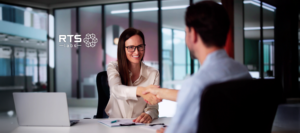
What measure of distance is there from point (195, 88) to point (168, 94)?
86cm

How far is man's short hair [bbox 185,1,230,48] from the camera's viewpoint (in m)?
0.92

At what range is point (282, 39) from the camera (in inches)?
290

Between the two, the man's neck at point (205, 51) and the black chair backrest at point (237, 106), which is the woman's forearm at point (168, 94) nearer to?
the man's neck at point (205, 51)

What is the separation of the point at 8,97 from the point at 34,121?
611 centimetres

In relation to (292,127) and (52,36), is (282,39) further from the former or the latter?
(52,36)

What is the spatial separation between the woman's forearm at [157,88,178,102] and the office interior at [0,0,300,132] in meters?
4.99

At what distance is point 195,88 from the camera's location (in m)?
0.85

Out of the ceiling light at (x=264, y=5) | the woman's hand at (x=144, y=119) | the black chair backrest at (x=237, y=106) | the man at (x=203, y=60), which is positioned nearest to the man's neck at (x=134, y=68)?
the woman's hand at (x=144, y=119)

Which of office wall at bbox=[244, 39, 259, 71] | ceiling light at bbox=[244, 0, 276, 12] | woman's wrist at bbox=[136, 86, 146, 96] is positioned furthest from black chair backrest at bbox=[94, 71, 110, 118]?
ceiling light at bbox=[244, 0, 276, 12]

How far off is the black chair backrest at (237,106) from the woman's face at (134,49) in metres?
1.56

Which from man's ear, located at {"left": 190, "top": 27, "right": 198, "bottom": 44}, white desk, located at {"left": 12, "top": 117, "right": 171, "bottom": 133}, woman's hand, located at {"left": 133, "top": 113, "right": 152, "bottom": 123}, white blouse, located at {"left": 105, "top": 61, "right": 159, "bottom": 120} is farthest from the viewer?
white blouse, located at {"left": 105, "top": 61, "right": 159, "bottom": 120}

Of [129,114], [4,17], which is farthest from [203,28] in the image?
[4,17]

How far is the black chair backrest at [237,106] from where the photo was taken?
0.76 metres

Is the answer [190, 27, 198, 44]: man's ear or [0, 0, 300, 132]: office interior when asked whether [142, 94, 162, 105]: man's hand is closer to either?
[190, 27, 198, 44]: man's ear
